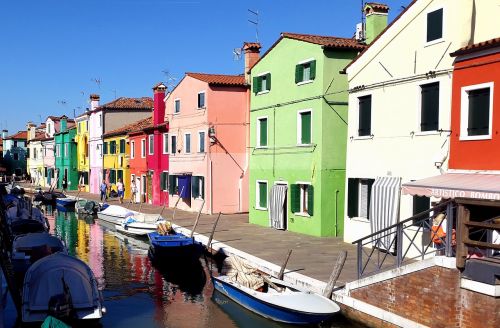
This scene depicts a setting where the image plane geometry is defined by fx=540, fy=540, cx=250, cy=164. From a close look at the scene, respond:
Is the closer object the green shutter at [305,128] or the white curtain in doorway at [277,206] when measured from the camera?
the green shutter at [305,128]

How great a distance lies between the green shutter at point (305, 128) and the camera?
22.4 m

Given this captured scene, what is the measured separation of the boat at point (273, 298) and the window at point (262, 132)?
1161 cm

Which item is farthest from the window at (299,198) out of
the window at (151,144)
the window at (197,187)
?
the window at (151,144)

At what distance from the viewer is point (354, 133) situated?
19.4 m

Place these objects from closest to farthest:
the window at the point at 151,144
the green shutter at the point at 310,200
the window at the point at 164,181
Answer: the green shutter at the point at 310,200 < the window at the point at 164,181 < the window at the point at 151,144

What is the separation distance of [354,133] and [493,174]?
6829 mm

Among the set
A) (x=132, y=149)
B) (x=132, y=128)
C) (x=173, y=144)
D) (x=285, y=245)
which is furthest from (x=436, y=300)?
(x=132, y=128)

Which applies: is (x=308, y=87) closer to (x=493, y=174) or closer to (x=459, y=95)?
(x=459, y=95)

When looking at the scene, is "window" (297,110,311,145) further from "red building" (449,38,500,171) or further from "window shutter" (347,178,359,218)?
"red building" (449,38,500,171)

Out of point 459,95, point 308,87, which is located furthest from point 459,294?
point 308,87

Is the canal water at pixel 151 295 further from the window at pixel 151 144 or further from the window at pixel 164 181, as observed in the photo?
the window at pixel 151 144

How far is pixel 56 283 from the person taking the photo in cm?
1249

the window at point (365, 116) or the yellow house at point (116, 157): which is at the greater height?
the window at point (365, 116)

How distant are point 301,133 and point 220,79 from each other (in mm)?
9934
